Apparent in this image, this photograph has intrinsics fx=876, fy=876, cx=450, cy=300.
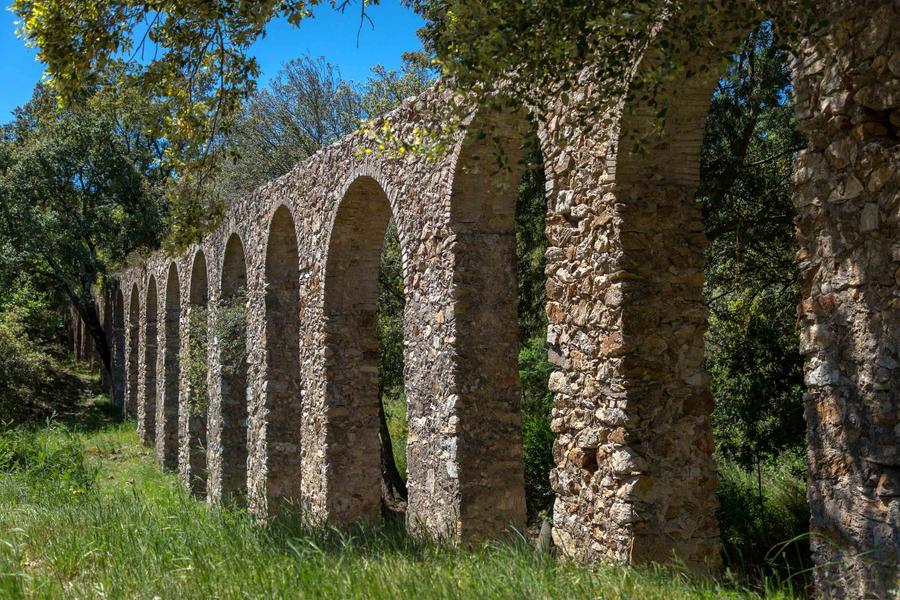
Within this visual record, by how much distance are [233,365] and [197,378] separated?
1.77 metres

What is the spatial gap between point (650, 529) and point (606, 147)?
2012mm

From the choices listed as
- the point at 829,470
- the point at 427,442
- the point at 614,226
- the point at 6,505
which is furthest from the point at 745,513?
the point at 6,505

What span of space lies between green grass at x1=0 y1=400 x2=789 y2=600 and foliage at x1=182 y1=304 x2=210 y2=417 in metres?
6.67

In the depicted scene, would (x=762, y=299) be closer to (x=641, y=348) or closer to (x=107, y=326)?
(x=641, y=348)

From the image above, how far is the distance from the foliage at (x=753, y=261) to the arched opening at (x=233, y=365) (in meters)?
7.06

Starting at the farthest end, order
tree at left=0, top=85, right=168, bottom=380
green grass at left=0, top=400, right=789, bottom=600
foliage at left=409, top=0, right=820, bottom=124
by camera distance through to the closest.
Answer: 1. tree at left=0, top=85, right=168, bottom=380
2. green grass at left=0, top=400, right=789, bottom=600
3. foliage at left=409, top=0, right=820, bottom=124

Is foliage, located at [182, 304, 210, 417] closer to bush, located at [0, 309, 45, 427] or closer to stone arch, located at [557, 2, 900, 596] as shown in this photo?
bush, located at [0, 309, 45, 427]

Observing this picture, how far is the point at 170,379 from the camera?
1767 centimetres

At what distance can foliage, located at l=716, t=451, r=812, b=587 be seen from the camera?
7.73 meters

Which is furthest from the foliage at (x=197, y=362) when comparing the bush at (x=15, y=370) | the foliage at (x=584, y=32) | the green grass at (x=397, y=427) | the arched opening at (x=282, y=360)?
the foliage at (x=584, y=32)

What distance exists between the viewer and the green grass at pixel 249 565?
3.79 metres

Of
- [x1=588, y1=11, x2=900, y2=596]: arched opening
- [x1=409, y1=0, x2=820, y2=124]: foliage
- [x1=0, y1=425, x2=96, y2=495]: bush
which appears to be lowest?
[x1=0, y1=425, x2=96, y2=495]: bush

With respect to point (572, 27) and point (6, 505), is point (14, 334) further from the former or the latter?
point (572, 27)

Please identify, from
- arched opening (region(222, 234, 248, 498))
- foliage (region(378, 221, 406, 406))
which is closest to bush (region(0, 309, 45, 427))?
arched opening (region(222, 234, 248, 498))
